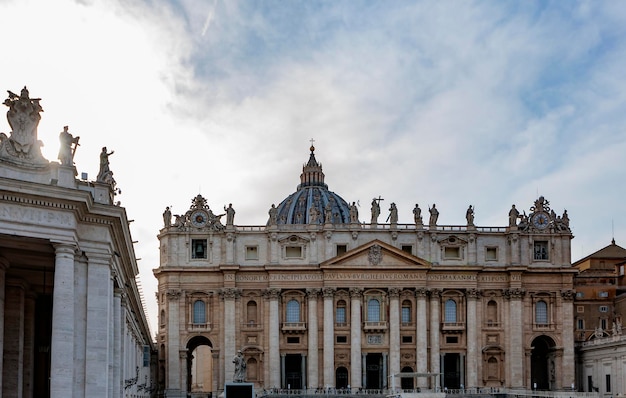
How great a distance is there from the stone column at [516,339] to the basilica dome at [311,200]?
32692 millimetres

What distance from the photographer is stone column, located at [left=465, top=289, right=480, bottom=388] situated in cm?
9000

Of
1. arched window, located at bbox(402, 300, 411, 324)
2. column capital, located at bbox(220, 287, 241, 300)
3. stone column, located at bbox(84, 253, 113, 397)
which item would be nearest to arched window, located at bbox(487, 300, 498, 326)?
arched window, located at bbox(402, 300, 411, 324)

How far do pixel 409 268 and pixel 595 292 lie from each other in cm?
2237

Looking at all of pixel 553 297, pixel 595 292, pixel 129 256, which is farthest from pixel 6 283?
pixel 595 292

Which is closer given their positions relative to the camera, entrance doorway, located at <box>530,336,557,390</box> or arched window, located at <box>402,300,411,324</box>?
arched window, located at <box>402,300,411,324</box>

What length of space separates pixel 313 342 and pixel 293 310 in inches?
154

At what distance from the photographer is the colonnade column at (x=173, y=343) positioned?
8825cm

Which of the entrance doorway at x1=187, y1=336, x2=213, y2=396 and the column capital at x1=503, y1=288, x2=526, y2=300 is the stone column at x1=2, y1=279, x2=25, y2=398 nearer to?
the column capital at x1=503, y1=288, x2=526, y2=300

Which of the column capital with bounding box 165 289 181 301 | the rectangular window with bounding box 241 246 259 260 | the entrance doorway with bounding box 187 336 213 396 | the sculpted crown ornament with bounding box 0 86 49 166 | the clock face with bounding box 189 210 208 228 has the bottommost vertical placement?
the entrance doorway with bounding box 187 336 213 396

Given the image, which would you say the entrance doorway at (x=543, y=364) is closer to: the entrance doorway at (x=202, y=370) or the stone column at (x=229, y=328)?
the stone column at (x=229, y=328)

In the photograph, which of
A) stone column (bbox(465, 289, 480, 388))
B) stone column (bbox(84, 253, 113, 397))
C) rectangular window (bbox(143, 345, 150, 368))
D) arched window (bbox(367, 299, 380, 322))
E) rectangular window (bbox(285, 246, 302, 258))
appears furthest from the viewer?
rectangular window (bbox(285, 246, 302, 258))

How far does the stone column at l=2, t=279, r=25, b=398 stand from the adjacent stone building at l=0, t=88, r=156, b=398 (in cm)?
3

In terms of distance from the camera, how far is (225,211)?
301 feet

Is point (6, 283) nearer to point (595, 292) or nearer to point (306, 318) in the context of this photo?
point (306, 318)
